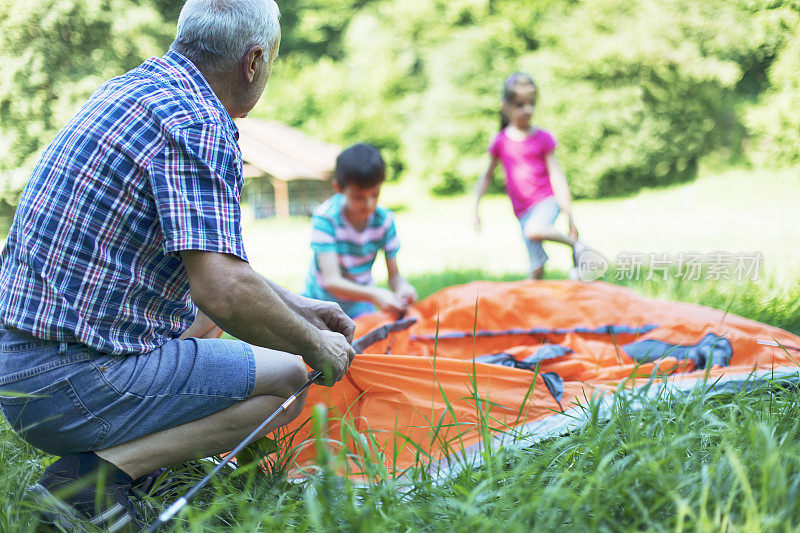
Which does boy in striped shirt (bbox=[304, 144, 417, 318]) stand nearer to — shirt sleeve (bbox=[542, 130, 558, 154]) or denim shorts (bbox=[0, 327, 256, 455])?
denim shorts (bbox=[0, 327, 256, 455])

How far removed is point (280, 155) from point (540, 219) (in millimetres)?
10176

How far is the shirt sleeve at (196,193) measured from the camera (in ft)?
4.57

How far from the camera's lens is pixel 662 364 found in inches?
88.0

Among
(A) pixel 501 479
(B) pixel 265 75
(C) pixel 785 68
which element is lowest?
(A) pixel 501 479

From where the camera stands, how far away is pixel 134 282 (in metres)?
1.51

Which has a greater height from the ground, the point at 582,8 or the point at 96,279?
the point at 582,8

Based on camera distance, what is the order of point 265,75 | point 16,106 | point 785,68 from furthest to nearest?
point 785,68 → point 16,106 → point 265,75

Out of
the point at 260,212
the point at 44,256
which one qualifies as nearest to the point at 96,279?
the point at 44,256

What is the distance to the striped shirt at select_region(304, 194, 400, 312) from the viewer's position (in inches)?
123

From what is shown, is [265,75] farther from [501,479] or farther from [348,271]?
[348,271]

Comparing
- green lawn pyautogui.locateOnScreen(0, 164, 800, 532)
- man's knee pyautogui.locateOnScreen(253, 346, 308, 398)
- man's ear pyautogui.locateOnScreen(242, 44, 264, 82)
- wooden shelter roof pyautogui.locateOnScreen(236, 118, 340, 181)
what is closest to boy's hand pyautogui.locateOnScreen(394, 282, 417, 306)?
man's knee pyautogui.locateOnScreen(253, 346, 308, 398)

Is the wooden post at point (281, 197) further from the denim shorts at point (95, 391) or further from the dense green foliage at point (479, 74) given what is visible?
the denim shorts at point (95, 391)

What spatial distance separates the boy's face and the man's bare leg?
1344 mm

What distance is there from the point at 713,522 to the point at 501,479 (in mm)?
452
